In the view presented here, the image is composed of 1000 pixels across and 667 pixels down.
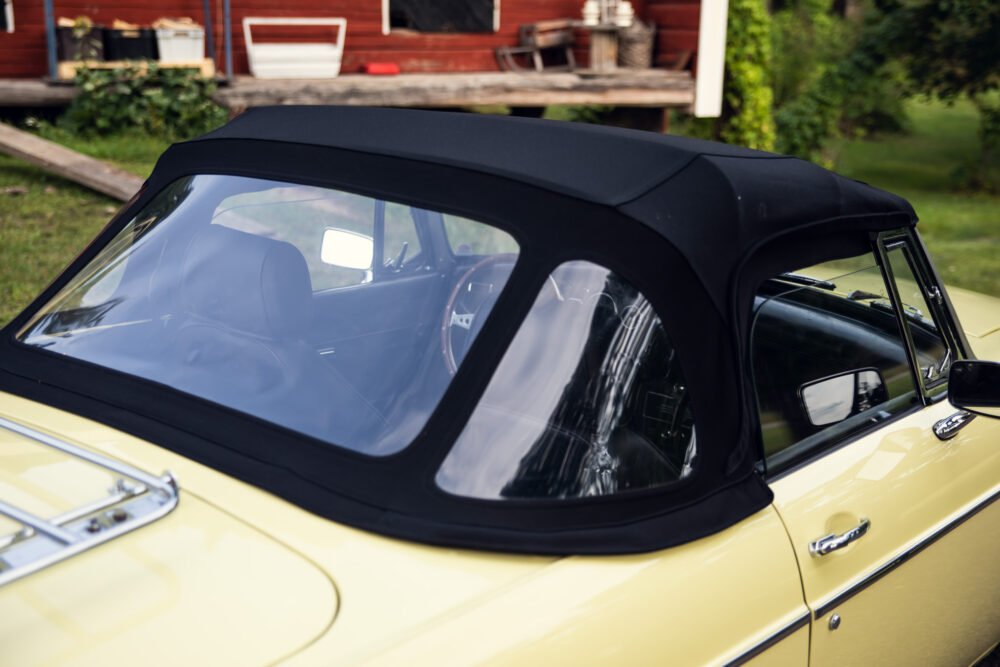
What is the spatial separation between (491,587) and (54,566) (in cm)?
65

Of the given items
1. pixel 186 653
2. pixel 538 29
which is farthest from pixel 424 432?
pixel 538 29

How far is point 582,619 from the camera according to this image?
5.59 ft

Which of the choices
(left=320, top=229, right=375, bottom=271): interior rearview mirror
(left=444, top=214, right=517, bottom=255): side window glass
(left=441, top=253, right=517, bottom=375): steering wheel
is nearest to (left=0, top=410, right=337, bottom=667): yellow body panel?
(left=441, top=253, right=517, bottom=375): steering wheel

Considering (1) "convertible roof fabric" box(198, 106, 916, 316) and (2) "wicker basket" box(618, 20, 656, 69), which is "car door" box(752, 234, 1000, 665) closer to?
(1) "convertible roof fabric" box(198, 106, 916, 316)

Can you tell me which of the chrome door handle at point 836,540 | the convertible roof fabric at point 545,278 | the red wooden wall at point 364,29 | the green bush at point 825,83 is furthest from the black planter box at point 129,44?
the chrome door handle at point 836,540

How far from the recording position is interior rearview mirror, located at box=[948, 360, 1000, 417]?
2387 millimetres

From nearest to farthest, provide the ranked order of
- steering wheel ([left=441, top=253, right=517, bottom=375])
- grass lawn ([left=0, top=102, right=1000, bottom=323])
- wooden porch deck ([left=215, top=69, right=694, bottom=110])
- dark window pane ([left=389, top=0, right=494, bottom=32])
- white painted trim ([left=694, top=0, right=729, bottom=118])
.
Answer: steering wheel ([left=441, top=253, right=517, bottom=375]), grass lawn ([left=0, top=102, right=1000, bottom=323]), wooden porch deck ([left=215, top=69, right=694, bottom=110]), white painted trim ([left=694, top=0, right=729, bottom=118]), dark window pane ([left=389, top=0, right=494, bottom=32])

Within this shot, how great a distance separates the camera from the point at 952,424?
258 cm

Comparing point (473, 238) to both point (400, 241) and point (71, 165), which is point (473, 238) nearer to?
point (400, 241)

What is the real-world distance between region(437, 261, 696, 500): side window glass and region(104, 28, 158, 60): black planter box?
9.42 m

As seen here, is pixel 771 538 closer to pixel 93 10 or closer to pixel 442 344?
pixel 442 344

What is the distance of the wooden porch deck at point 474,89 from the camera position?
10539 mm

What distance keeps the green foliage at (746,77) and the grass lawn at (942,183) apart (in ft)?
7.62

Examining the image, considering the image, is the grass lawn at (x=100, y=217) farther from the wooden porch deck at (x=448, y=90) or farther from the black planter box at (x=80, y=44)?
the black planter box at (x=80, y=44)
